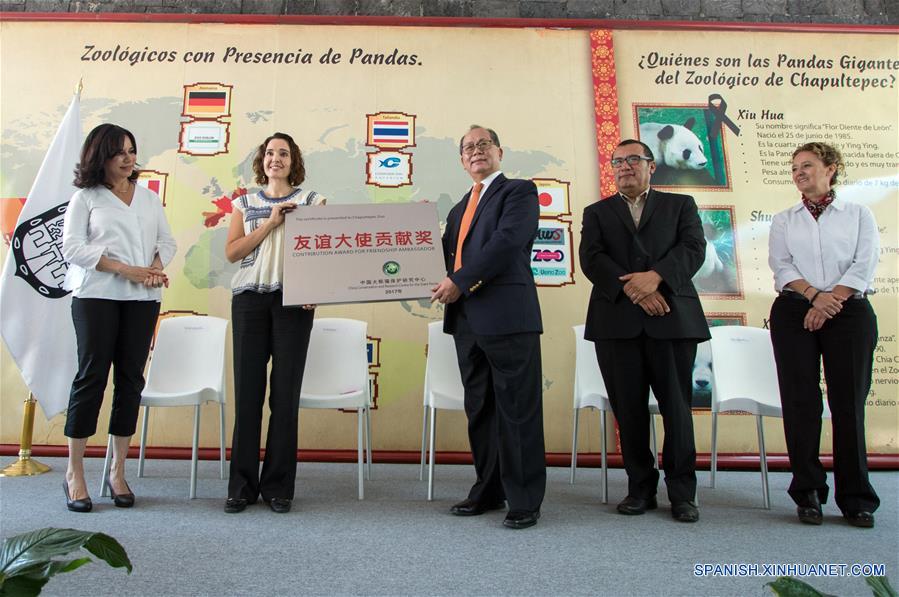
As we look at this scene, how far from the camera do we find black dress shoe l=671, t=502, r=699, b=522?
2.61 metres

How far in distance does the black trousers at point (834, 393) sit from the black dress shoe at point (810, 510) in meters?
0.02

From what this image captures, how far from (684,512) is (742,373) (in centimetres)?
113

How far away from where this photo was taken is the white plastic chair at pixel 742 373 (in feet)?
10.5

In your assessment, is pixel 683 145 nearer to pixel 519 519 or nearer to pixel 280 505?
pixel 519 519

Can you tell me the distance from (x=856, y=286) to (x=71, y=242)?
3289 mm

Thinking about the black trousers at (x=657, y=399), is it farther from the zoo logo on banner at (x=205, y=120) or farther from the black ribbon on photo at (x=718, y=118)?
the zoo logo on banner at (x=205, y=120)

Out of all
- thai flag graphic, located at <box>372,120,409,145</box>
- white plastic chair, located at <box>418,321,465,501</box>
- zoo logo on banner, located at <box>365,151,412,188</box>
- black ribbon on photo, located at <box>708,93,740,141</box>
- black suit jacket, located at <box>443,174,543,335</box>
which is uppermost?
black ribbon on photo, located at <box>708,93,740,141</box>

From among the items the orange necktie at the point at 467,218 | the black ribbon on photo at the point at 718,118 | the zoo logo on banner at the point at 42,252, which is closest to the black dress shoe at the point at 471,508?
the orange necktie at the point at 467,218

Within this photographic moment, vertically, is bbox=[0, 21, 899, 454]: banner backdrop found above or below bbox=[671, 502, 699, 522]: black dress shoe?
above

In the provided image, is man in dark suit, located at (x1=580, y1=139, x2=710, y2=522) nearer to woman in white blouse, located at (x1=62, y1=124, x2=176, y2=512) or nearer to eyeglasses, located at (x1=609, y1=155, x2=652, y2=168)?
eyeglasses, located at (x1=609, y1=155, x2=652, y2=168)

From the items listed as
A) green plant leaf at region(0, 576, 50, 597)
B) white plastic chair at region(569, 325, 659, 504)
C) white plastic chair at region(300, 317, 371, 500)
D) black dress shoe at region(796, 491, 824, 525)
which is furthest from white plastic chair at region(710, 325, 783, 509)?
green plant leaf at region(0, 576, 50, 597)

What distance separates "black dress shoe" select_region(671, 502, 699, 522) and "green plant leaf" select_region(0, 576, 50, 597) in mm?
2352

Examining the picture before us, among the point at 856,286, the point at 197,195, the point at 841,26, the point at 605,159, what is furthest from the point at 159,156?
the point at 841,26

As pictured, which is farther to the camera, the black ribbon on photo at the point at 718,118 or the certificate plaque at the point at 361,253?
the black ribbon on photo at the point at 718,118
